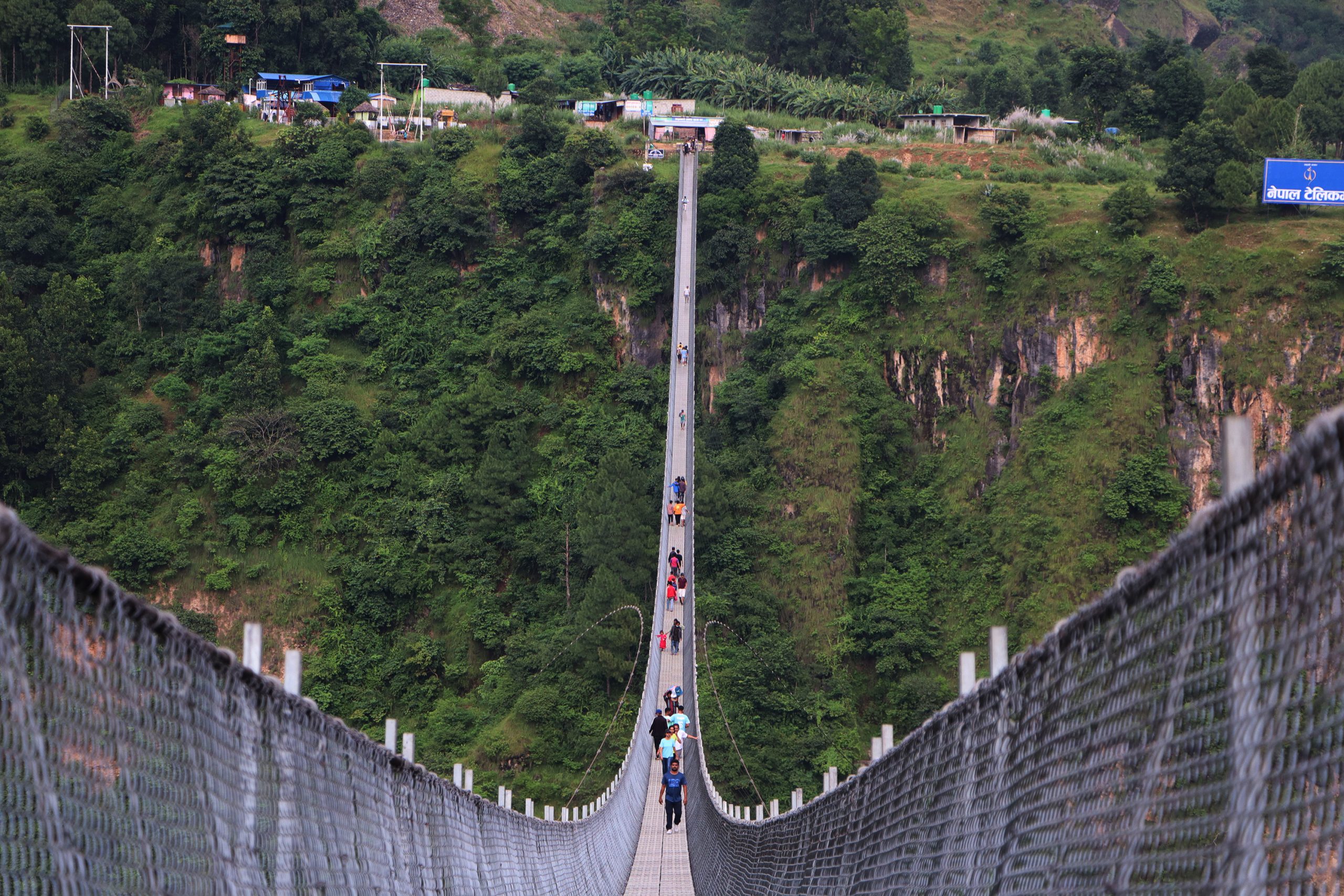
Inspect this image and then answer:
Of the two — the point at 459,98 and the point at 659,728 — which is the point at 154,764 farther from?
the point at 459,98

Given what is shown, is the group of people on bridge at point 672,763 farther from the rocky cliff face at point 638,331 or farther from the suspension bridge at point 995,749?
the rocky cliff face at point 638,331

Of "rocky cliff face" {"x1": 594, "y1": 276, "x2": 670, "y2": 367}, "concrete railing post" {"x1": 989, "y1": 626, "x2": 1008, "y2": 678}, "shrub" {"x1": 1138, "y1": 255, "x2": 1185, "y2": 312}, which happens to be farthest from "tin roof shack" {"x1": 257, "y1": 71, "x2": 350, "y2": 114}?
"concrete railing post" {"x1": 989, "y1": 626, "x2": 1008, "y2": 678}

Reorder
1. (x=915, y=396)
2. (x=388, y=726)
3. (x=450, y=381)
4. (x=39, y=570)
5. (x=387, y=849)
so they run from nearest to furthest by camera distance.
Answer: (x=39, y=570) < (x=387, y=849) < (x=388, y=726) < (x=915, y=396) < (x=450, y=381)

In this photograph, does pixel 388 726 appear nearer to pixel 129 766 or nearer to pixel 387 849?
pixel 387 849

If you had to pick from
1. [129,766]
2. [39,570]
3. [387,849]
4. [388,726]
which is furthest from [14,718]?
[388,726]

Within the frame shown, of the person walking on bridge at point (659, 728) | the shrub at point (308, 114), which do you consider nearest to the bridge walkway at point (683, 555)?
the person walking on bridge at point (659, 728)

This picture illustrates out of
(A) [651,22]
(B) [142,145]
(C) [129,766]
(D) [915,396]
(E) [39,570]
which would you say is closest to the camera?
(E) [39,570]
